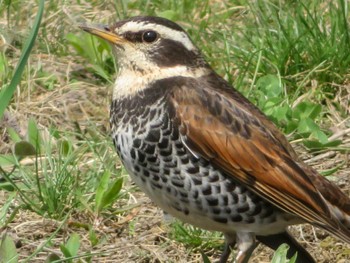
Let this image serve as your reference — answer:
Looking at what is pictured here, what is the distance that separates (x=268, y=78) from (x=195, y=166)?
6.72 ft

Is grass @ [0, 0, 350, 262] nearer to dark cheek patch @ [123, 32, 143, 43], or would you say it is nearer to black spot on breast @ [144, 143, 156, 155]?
black spot on breast @ [144, 143, 156, 155]

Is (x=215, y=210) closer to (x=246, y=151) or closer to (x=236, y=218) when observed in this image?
(x=236, y=218)

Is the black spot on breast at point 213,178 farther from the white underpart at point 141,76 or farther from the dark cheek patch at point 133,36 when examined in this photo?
the dark cheek patch at point 133,36

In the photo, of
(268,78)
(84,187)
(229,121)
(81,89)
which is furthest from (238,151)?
(81,89)

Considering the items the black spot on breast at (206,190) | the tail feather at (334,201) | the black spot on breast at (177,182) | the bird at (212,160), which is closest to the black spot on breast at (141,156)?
the bird at (212,160)

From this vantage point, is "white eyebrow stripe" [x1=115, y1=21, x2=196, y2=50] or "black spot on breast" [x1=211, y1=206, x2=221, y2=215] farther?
"white eyebrow stripe" [x1=115, y1=21, x2=196, y2=50]

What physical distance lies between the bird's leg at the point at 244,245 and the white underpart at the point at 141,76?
83cm

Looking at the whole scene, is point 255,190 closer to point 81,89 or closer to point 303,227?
point 303,227

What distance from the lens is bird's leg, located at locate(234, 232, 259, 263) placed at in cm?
579

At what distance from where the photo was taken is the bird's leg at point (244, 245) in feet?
19.0

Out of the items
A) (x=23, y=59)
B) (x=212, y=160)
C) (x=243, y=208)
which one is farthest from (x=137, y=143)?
(x=23, y=59)

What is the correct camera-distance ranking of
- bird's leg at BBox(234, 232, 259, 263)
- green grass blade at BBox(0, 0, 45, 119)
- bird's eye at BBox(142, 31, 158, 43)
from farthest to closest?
bird's eye at BBox(142, 31, 158, 43)
bird's leg at BBox(234, 232, 259, 263)
green grass blade at BBox(0, 0, 45, 119)

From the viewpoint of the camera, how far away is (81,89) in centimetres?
791

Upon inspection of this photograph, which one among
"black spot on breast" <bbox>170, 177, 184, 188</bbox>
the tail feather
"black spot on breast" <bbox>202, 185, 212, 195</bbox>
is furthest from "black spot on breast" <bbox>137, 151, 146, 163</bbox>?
the tail feather
